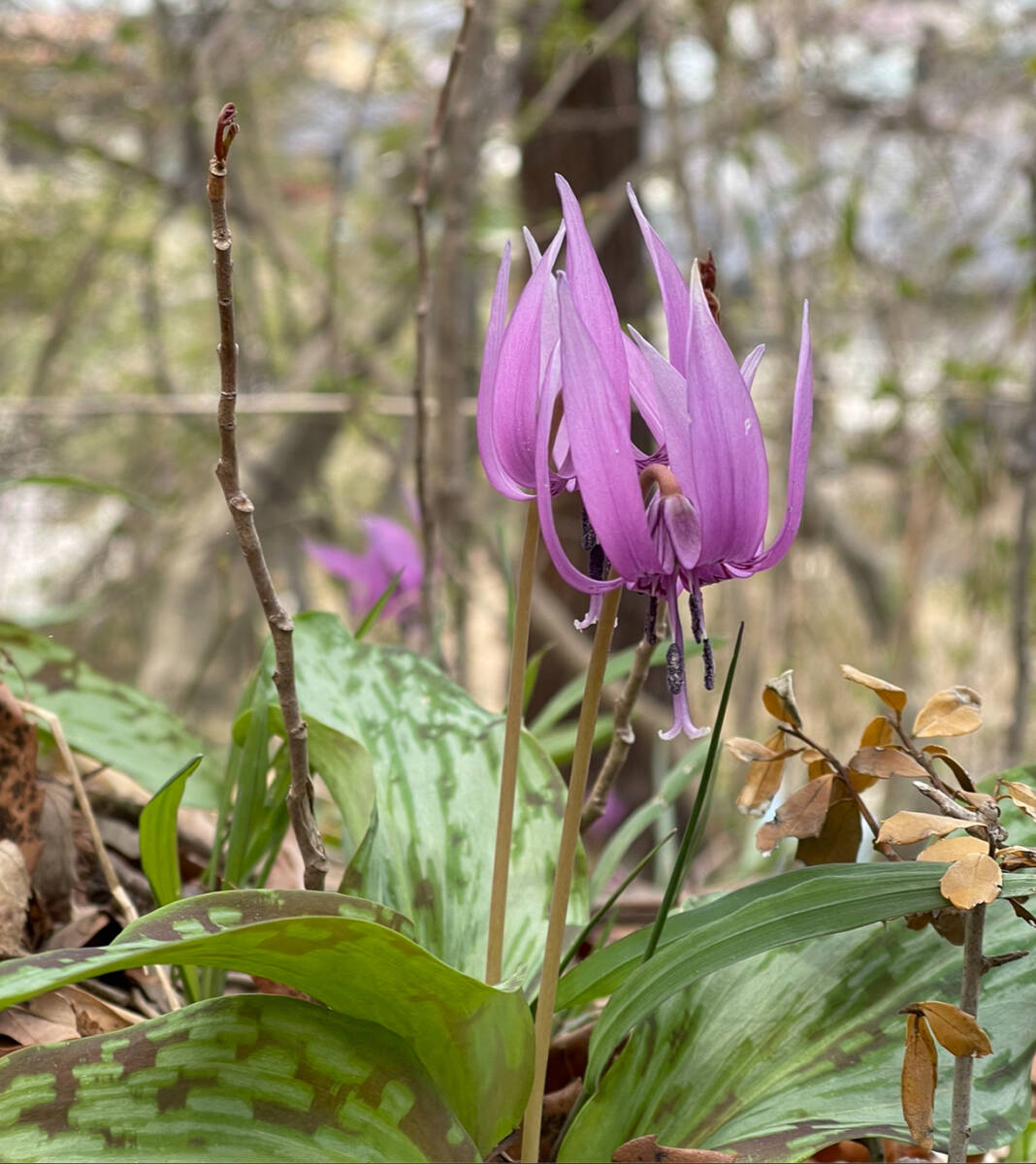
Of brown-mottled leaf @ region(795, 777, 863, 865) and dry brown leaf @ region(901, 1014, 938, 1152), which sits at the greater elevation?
brown-mottled leaf @ region(795, 777, 863, 865)

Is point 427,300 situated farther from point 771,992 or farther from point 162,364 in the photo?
point 162,364

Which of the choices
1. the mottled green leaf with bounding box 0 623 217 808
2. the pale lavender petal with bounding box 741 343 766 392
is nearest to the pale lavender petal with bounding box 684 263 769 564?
the pale lavender petal with bounding box 741 343 766 392

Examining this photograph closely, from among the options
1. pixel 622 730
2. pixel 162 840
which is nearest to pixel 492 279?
pixel 622 730

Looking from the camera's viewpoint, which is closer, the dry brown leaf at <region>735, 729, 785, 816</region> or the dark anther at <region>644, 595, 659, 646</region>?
the dark anther at <region>644, 595, 659, 646</region>

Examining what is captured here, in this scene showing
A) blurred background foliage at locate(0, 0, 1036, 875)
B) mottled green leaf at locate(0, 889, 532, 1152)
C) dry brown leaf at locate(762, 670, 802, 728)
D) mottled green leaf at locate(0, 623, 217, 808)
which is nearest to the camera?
mottled green leaf at locate(0, 889, 532, 1152)

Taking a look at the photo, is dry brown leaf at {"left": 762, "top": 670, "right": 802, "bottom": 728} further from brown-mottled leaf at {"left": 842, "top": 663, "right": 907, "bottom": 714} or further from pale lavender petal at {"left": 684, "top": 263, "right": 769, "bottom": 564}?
pale lavender petal at {"left": 684, "top": 263, "right": 769, "bottom": 564}

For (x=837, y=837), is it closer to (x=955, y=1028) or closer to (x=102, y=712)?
(x=955, y=1028)
